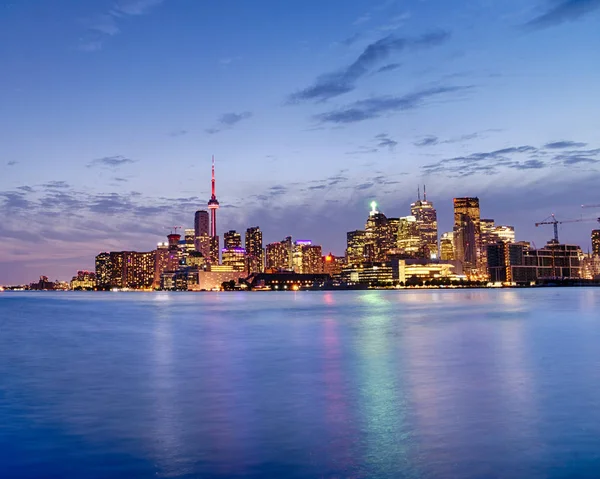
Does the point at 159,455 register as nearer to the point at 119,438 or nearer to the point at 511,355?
the point at 119,438

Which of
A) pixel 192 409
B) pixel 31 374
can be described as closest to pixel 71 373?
pixel 31 374

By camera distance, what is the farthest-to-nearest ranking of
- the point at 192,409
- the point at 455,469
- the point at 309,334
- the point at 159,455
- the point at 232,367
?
the point at 309,334, the point at 232,367, the point at 192,409, the point at 159,455, the point at 455,469

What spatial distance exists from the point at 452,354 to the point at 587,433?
789 inches

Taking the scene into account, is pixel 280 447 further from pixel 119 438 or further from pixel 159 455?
pixel 119 438

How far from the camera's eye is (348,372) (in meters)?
30.2

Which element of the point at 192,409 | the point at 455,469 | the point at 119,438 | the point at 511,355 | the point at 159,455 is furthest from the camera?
the point at 511,355

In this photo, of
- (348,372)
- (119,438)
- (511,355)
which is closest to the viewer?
(119,438)

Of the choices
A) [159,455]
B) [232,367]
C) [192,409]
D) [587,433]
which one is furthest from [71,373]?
[587,433]

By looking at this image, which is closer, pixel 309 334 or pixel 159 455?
pixel 159 455

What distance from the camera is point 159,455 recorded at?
→ 51.5ft

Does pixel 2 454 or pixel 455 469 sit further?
pixel 2 454

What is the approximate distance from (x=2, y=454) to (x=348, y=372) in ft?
56.6

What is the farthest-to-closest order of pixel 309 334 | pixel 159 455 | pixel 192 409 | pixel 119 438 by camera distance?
1. pixel 309 334
2. pixel 192 409
3. pixel 119 438
4. pixel 159 455

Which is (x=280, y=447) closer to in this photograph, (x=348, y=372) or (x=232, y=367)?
(x=348, y=372)
